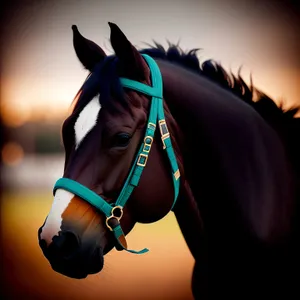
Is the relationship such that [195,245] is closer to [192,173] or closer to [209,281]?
[209,281]

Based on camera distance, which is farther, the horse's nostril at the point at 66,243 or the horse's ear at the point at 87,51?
the horse's ear at the point at 87,51

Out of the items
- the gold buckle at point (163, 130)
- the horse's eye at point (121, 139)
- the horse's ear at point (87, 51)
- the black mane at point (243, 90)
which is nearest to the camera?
the horse's eye at point (121, 139)

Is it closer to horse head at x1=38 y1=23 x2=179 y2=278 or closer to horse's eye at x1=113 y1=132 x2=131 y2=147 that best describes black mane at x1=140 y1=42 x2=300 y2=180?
horse head at x1=38 y1=23 x2=179 y2=278

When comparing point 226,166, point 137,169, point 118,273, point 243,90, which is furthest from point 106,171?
point 118,273

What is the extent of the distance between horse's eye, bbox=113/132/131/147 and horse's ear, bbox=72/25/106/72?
0.40 m

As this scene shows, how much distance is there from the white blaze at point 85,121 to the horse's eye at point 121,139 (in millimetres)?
98

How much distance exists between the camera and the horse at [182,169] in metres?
1.45

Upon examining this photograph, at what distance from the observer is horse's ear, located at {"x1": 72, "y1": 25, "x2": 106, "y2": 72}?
67.0 inches


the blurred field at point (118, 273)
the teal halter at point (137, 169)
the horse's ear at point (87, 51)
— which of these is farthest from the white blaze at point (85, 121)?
the blurred field at point (118, 273)

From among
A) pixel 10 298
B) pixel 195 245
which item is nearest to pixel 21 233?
pixel 10 298

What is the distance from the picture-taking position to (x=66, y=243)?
55.0 inches

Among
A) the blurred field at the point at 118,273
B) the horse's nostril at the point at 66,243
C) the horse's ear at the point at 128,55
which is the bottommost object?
the blurred field at the point at 118,273

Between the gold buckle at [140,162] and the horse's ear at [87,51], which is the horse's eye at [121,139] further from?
the horse's ear at [87,51]

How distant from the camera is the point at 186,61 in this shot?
1.94m
